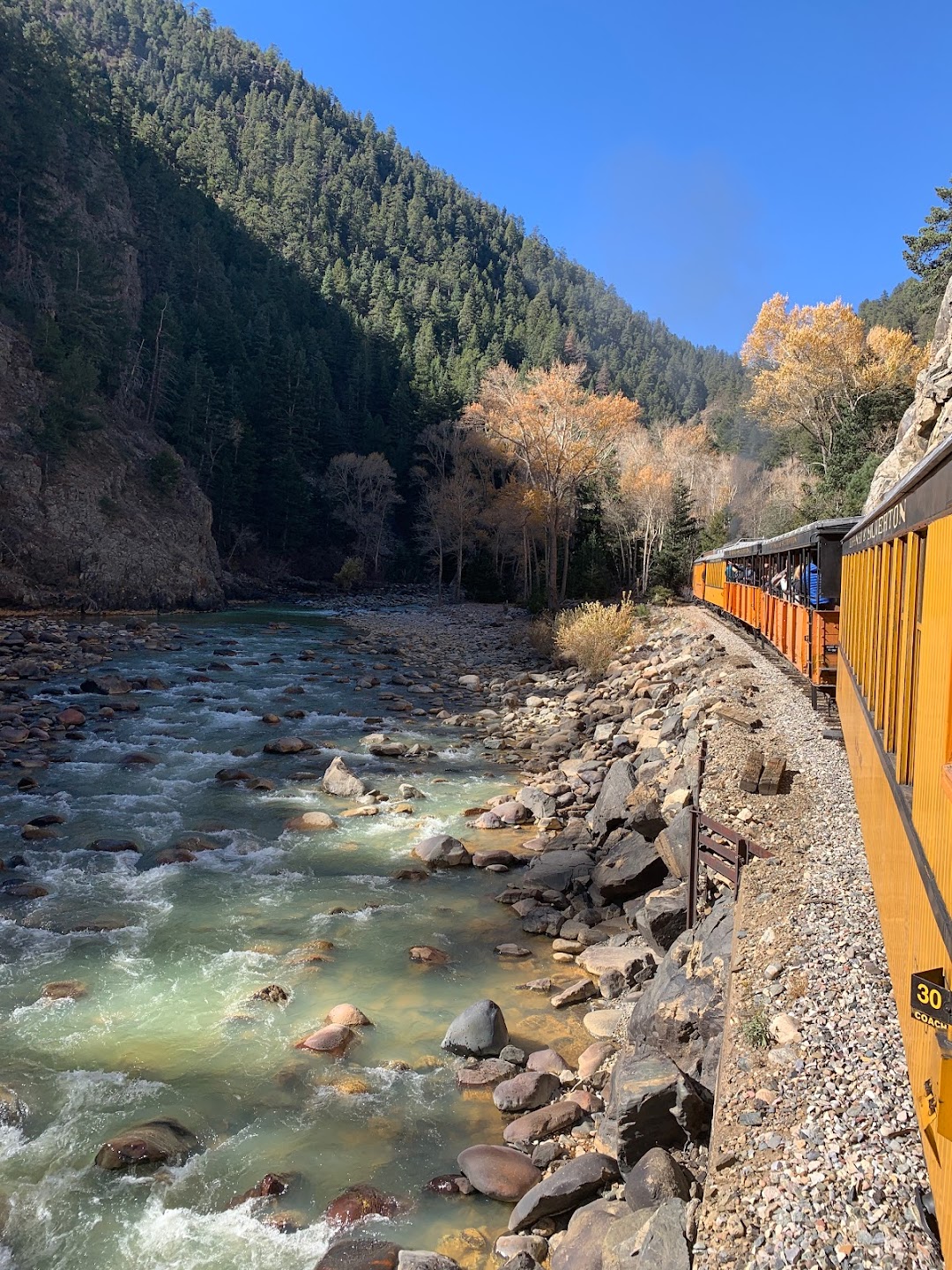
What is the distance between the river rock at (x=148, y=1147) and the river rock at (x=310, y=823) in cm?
652

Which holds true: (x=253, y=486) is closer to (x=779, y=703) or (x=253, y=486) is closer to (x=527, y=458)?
(x=527, y=458)

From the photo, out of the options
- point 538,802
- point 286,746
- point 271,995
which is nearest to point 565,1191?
point 271,995

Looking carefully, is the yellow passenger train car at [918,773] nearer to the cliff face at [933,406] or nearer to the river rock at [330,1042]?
the river rock at [330,1042]

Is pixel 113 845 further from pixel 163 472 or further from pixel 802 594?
pixel 163 472

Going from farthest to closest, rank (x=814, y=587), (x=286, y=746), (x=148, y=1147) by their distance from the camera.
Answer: (x=286, y=746) < (x=814, y=587) < (x=148, y=1147)

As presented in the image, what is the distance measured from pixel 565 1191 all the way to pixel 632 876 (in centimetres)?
492

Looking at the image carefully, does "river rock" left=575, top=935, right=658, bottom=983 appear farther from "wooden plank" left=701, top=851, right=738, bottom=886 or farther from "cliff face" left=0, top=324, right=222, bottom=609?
"cliff face" left=0, top=324, right=222, bottom=609

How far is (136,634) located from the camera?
31.4 metres

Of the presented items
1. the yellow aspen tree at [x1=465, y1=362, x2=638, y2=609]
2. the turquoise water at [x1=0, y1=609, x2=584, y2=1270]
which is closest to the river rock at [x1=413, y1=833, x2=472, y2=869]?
the turquoise water at [x1=0, y1=609, x2=584, y2=1270]

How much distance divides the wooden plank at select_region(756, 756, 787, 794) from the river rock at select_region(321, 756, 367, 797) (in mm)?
7274

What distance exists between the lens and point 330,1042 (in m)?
6.95

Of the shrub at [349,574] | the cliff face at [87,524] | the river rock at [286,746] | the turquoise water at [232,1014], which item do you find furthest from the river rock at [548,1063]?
the shrub at [349,574]

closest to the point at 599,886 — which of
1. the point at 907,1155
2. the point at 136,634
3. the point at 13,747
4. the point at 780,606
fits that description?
the point at 907,1155

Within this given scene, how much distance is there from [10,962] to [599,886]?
6.52 metres
